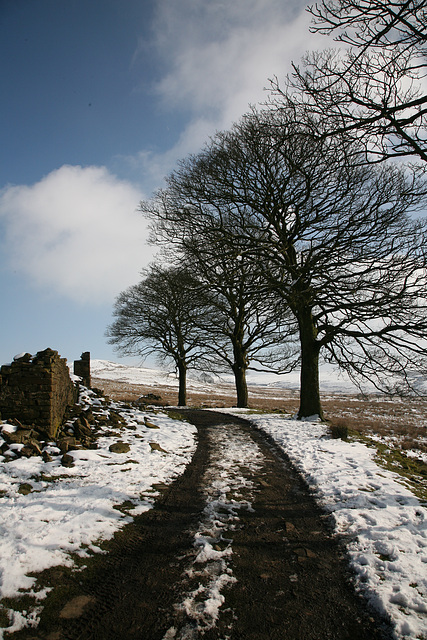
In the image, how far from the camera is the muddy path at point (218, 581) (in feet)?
8.73

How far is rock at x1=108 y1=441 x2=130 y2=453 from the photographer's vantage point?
24.3 feet

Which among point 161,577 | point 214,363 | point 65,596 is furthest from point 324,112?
point 214,363

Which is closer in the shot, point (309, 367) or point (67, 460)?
point (67, 460)

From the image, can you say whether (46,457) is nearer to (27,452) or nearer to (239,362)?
(27,452)

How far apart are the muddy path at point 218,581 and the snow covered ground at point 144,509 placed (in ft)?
0.76

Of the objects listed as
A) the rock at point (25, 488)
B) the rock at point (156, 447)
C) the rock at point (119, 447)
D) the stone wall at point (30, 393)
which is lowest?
the rock at point (156, 447)

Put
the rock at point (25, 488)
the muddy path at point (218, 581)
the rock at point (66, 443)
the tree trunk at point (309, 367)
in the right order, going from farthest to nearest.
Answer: the tree trunk at point (309, 367) → the rock at point (66, 443) → the rock at point (25, 488) → the muddy path at point (218, 581)

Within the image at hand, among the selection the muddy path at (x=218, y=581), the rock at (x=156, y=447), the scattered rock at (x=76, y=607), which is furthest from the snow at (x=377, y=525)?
the rock at (x=156, y=447)

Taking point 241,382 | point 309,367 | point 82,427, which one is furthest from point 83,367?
point 309,367

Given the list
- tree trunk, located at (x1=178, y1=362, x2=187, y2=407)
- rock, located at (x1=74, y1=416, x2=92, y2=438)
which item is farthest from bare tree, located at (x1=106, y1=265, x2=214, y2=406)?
rock, located at (x1=74, y1=416, x2=92, y2=438)

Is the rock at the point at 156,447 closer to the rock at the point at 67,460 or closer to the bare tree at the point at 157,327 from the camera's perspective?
the rock at the point at 67,460

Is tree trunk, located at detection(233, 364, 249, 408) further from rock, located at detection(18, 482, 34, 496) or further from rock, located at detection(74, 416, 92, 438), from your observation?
rock, located at detection(18, 482, 34, 496)

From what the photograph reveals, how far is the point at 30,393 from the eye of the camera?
24.0 feet

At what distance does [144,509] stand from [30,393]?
4.04 m
